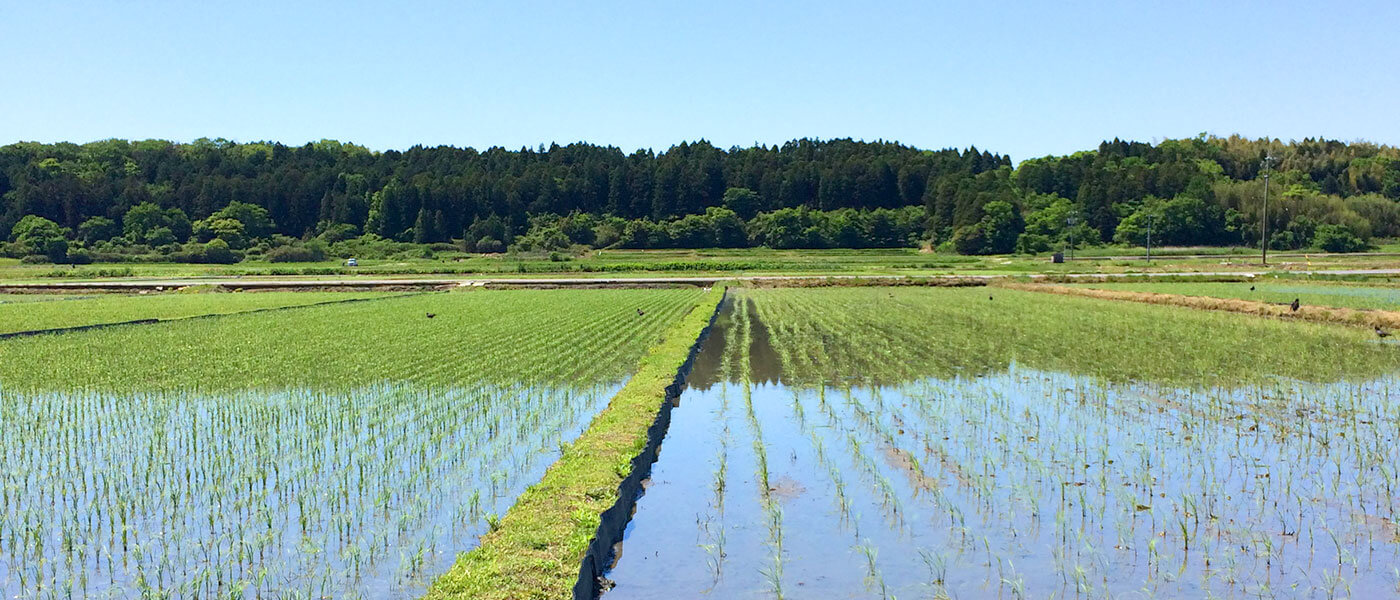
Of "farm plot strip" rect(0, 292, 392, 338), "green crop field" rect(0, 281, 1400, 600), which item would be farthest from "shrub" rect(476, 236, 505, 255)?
"green crop field" rect(0, 281, 1400, 600)

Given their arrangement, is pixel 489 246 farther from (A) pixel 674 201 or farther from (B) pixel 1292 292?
(B) pixel 1292 292

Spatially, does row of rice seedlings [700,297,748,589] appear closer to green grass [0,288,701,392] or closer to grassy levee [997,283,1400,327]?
green grass [0,288,701,392]

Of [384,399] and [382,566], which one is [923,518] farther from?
[384,399]

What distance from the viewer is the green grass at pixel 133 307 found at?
2375cm

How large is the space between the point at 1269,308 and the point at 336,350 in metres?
19.5

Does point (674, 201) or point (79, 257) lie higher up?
point (674, 201)

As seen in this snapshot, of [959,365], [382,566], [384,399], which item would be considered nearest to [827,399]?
[959,365]

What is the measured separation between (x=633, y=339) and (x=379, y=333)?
5242 millimetres

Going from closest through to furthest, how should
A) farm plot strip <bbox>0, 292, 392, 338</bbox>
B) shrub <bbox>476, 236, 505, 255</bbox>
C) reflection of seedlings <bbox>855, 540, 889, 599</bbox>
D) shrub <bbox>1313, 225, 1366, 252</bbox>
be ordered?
reflection of seedlings <bbox>855, 540, 889, 599</bbox>, farm plot strip <bbox>0, 292, 392, 338</bbox>, shrub <bbox>1313, 225, 1366, 252</bbox>, shrub <bbox>476, 236, 505, 255</bbox>

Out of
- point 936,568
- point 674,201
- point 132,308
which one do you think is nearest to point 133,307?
point 132,308

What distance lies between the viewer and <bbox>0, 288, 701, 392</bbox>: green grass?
13.4 metres

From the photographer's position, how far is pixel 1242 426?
943cm

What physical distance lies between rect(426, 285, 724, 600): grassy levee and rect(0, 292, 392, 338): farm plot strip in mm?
17236

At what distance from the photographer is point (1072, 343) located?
695 inches
